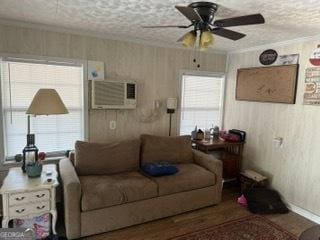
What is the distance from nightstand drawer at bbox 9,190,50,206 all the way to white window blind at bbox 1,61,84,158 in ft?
3.12

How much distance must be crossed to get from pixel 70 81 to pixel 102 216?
1766mm

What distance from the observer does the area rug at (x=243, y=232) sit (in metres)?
2.55

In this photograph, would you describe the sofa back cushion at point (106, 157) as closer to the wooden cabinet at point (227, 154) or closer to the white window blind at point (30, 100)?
the white window blind at point (30, 100)

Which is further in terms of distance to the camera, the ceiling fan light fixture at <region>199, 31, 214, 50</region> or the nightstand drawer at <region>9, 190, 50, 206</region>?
the nightstand drawer at <region>9, 190, 50, 206</region>

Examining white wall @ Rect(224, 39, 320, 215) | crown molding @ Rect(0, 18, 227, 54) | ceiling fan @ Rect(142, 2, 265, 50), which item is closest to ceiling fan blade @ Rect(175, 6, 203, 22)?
ceiling fan @ Rect(142, 2, 265, 50)

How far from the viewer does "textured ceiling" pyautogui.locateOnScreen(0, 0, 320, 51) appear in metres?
2.04

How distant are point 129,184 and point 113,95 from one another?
127 cm

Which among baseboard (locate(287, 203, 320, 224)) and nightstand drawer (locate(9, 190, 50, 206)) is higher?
nightstand drawer (locate(9, 190, 50, 206))

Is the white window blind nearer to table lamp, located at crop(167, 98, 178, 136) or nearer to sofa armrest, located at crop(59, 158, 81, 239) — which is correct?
sofa armrest, located at crop(59, 158, 81, 239)

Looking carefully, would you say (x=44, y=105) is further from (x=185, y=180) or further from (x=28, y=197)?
(x=185, y=180)

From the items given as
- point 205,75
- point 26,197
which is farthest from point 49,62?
point 205,75

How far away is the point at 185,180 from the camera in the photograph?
2.94m

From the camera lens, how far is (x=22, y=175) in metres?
Result: 2.48

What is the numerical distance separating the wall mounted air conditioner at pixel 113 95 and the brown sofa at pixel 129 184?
54 centimetres
